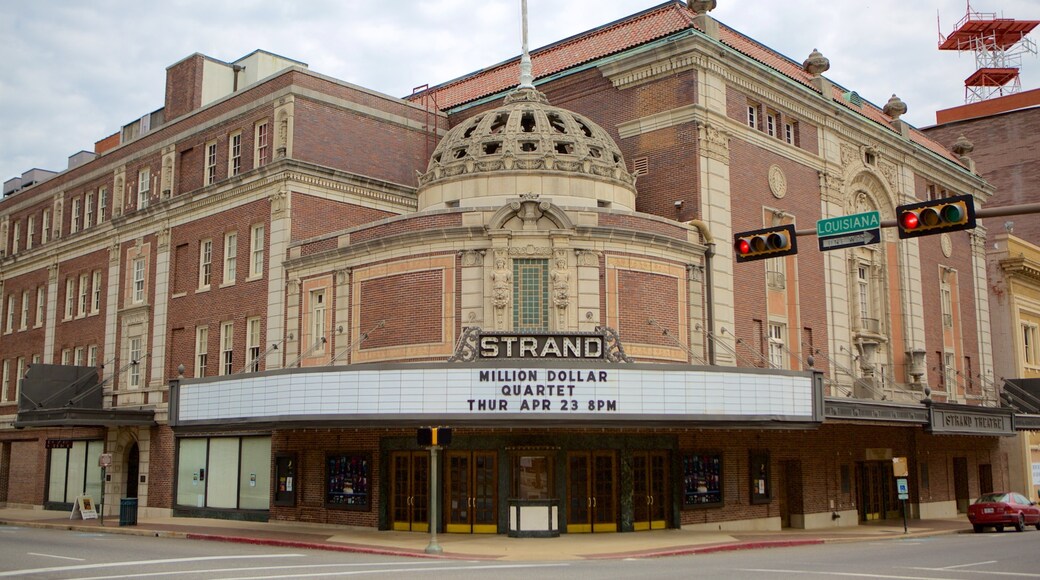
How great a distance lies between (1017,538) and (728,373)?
10.7 meters

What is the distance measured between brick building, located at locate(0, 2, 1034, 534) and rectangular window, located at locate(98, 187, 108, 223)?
470mm

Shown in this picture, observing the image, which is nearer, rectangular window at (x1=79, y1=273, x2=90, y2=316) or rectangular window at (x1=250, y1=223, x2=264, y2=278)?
rectangular window at (x1=250, y1=223, x2=264, y2=278)

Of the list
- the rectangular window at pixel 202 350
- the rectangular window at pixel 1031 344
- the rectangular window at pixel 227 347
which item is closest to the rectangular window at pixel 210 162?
the rectangular window at pixel 202 350

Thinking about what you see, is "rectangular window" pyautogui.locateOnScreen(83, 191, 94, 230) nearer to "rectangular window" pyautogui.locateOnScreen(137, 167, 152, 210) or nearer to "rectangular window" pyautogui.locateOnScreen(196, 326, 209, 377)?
"rectangular window" pyautogui.locateOnScreen(137, 167, 152, 210)

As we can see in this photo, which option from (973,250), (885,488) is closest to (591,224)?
(885,488)

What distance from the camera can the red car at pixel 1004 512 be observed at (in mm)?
36250

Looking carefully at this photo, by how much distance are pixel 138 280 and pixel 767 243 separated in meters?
33.3

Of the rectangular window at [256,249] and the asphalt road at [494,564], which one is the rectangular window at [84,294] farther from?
the asphalt road at [494,564]

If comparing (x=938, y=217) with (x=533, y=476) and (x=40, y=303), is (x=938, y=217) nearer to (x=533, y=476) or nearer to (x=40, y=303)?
(x=533, y=476)

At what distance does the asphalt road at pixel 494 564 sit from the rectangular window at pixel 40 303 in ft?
87.0

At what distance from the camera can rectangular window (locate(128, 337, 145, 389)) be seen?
44.5 m

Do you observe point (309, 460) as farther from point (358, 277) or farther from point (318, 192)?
point (318, 192)

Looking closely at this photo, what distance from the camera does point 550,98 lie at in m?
42.5

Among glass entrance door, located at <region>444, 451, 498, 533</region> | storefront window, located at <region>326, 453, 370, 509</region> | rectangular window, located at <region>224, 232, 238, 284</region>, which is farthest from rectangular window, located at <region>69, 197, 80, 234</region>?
glass entrance door, located at <region>444, 451, 498, 533</region>
